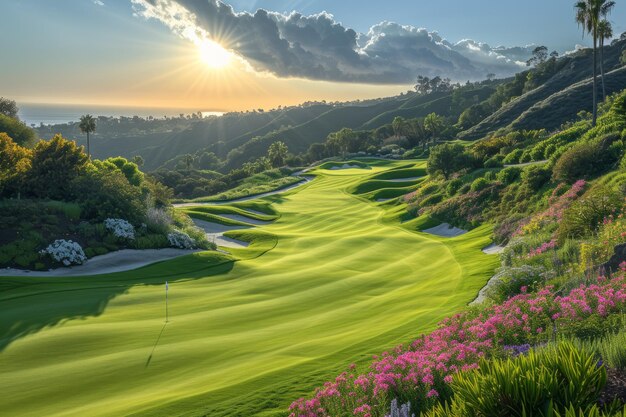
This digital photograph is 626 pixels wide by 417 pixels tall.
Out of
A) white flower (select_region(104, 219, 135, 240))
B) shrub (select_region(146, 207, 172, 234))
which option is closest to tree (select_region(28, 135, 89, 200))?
white flower (select_region(104, 219, 135, 240))

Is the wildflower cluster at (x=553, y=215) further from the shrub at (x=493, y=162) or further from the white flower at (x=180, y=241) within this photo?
the shrub at (x=493, y=162)

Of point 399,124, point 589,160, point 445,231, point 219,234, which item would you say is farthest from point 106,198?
point 399,124

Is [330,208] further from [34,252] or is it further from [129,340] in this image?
[129,340]

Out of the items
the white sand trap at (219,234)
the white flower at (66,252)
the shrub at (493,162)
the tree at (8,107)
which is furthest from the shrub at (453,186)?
the tree at (8,107)

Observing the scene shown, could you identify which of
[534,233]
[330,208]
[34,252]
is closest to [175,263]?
[34,252]

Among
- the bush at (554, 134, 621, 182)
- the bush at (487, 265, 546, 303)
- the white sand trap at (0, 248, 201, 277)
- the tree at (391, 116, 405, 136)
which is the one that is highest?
the tree at (391, 116, 405, 136)

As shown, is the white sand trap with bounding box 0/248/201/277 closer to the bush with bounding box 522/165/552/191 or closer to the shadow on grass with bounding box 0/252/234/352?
the shadow on grass with bounding box 0/252/234/352
